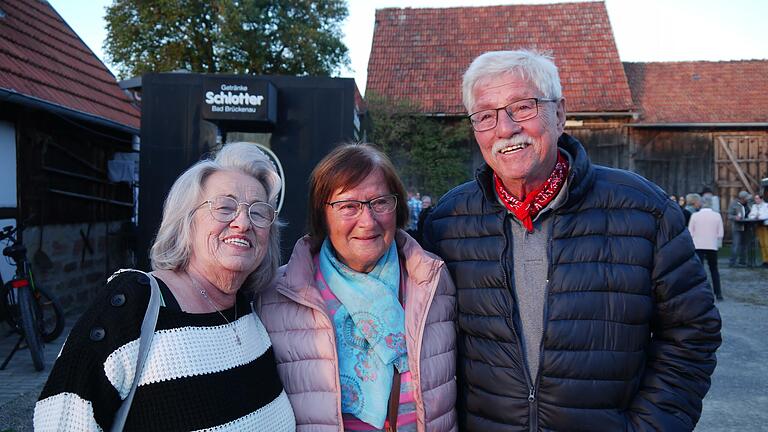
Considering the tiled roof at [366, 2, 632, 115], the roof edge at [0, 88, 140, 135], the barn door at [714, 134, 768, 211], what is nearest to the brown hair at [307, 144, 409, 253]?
the roof edge at [0, 88, 140, 135]

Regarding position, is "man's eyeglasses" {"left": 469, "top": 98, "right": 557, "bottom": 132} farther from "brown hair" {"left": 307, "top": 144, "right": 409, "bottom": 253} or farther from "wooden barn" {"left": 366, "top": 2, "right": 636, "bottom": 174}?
"wooden barn" {"left": 366, "top": 2, "right": 636, "bottom": 174}

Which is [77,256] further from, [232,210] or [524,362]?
[524,362]

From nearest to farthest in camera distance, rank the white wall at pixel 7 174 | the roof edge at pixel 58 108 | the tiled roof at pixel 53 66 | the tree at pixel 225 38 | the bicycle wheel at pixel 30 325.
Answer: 1. the bicycle wheel at pixel 30 325
2. the roof edge at pixel 58 108
3. the white wall at pixel 7 174
4. the tiled roof at pixel 53 66
5. the tree at pixel 225 38

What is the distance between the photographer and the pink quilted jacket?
6.70 feet

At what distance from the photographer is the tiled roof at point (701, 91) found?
17.0 m

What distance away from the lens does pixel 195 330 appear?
5.83ft

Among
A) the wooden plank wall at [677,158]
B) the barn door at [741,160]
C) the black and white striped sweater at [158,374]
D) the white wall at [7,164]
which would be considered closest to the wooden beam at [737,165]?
Answer: the barn door at [741,160]

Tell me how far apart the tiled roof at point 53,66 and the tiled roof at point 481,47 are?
9062 millimetres

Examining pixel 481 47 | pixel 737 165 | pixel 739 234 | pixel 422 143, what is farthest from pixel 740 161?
pixel 422 143

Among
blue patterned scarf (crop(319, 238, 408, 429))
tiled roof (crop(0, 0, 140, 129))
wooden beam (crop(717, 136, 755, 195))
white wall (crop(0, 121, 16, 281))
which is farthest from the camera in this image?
wooden beam (crop(717, 136, 755, 195))

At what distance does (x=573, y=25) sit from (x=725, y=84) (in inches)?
200

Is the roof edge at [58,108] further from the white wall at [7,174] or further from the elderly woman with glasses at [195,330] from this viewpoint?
the elderly woman with glasses at [195,330]

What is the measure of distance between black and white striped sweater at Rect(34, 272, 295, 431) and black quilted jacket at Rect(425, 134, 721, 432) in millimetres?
846

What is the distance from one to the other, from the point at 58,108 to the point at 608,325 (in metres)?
7.31
